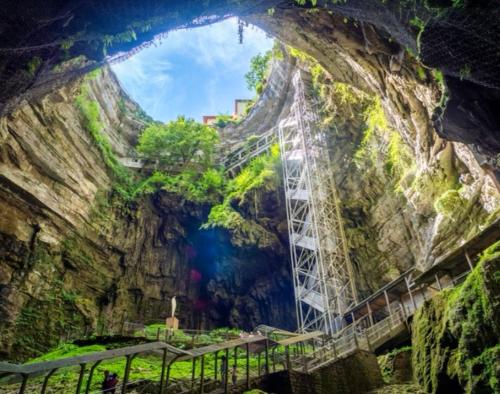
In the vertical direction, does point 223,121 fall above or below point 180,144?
above

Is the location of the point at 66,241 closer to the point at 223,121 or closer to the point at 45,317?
the point at 45,317

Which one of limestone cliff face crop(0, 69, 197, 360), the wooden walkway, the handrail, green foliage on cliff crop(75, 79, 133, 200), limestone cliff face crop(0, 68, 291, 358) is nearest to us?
the handrail

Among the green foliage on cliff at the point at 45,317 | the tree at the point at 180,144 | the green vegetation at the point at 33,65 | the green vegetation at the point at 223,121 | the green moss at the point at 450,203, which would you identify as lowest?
the green foliage on cliff at the point at 45,317

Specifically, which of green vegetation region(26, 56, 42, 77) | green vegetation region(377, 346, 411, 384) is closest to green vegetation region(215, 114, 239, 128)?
green vegetation region(377, 346, 411, 384)

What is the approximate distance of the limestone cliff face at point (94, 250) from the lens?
14344 millimetres

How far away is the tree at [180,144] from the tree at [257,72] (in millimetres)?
7098

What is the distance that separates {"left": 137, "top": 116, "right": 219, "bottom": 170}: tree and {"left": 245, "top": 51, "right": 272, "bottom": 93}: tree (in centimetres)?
710

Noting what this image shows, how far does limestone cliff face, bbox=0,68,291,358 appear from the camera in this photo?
14344 mm

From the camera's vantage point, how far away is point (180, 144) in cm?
2616

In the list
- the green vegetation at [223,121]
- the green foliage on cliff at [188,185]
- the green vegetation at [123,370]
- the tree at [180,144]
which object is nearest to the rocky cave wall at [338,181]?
the green foliage on cliff at [188,185]

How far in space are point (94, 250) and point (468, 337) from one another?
17630 mm

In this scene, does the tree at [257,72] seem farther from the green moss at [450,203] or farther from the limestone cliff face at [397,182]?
the green moss at [450,203]

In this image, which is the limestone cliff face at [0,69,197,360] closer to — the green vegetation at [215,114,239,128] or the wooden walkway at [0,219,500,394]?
the wooden walkway at [0,219,500,394]

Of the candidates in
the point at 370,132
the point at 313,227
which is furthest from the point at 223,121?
the point at 313,227
